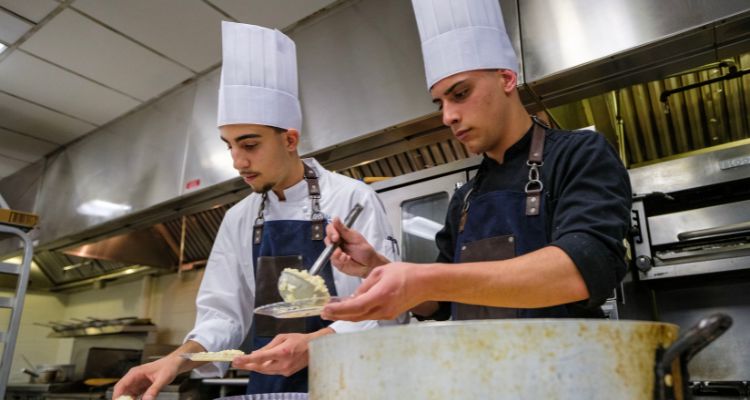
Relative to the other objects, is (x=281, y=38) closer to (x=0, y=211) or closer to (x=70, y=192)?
(x=0, y=211)

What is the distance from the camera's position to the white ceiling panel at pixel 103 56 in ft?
10.6

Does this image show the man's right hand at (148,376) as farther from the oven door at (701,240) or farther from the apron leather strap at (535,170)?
the oven door at (701,240)

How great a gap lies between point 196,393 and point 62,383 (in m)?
2.19

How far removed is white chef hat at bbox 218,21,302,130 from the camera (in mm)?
1796

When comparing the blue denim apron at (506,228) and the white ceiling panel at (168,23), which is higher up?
the white ceiling panel at (168,23)

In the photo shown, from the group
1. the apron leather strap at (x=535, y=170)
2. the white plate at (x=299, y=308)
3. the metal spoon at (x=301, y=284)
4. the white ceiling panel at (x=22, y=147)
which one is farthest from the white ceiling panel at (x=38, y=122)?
the apron leather strap at (x=535, y=170)

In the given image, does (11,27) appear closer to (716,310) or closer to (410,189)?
(410,189)

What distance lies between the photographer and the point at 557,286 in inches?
33.4

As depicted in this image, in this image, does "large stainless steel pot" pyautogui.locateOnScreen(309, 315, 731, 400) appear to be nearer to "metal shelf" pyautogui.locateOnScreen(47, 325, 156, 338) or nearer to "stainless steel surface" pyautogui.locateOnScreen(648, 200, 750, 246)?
"stainless steel surface" pyautogui.locateOnScreen(648, 200, 750, 246)

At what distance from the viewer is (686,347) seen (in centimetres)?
51

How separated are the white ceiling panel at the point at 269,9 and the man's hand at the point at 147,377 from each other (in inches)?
90.6

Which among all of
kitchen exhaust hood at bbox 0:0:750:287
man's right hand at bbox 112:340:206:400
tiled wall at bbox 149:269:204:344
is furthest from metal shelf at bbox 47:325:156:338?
man's right hand at bbox 112:340:206:400

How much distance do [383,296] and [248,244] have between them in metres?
1.08

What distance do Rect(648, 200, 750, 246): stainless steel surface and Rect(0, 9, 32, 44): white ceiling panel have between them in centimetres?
354
